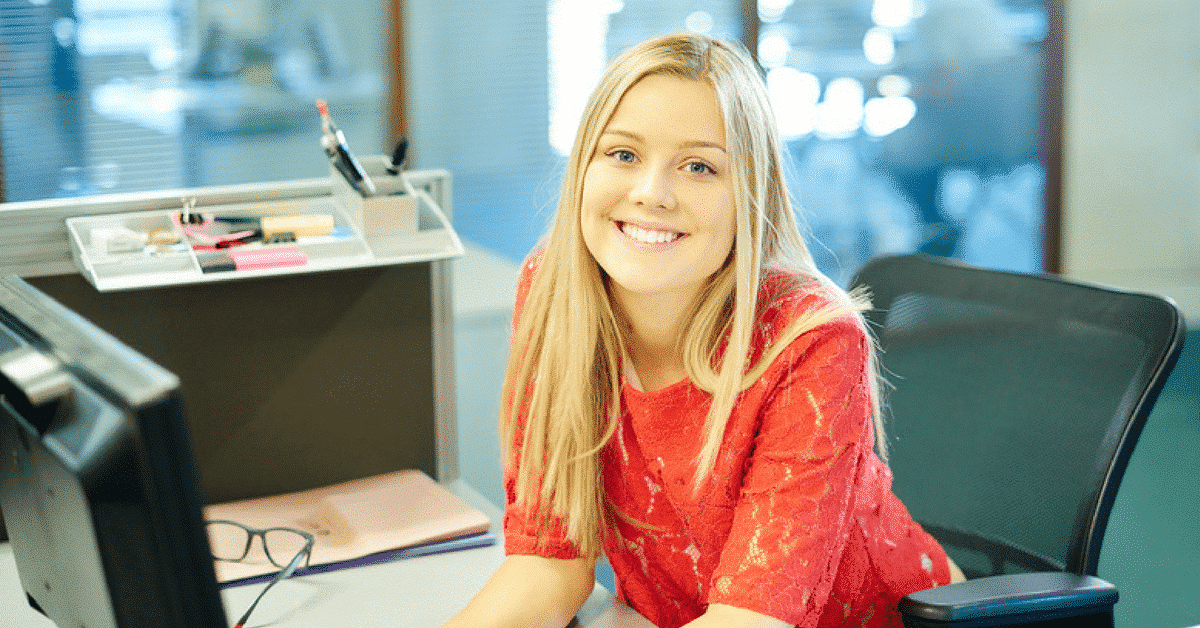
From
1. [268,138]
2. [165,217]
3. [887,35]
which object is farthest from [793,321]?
[887,35]

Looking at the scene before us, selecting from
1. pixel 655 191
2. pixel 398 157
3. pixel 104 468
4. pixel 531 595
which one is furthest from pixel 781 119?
pixel 104 468

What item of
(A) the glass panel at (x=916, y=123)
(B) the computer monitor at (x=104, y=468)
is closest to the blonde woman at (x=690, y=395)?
(B) the computer monitor at (x=104, y=468)

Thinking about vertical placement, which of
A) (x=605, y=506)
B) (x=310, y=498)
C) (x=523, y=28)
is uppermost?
(x=523, y=28)

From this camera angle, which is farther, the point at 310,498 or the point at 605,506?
the point at 310,498

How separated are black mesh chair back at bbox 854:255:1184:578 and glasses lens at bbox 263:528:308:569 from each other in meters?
0.77

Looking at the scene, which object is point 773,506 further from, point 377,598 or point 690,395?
point 377,598

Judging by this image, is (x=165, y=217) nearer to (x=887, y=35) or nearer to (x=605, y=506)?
(x=605, y=506)

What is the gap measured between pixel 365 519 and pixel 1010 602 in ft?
2.57

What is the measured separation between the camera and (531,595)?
115 cm

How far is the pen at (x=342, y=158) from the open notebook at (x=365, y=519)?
0.41 m

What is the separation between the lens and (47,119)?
2947 millimetres

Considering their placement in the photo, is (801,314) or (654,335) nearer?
(801,314)

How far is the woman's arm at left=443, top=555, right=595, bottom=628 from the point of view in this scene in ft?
3.68

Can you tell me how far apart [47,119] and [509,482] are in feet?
7.40
